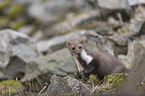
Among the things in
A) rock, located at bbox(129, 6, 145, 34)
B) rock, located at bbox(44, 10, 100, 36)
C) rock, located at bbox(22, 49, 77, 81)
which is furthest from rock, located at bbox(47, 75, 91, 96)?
rock, located at bbox(44, 10, 100, 36)

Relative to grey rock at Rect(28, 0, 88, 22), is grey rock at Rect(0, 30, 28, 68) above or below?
below

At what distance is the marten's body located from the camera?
5793 mm

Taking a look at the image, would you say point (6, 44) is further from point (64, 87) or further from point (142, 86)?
point (142, 86)

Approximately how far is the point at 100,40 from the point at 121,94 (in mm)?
4231

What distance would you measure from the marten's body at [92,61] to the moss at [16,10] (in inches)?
739

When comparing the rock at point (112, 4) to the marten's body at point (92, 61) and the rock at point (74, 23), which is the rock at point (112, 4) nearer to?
the rock at point (74, 23)

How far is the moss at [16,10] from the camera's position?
2339cm

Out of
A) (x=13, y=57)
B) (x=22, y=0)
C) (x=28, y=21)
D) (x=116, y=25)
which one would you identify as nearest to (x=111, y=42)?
(x=116, y=25)

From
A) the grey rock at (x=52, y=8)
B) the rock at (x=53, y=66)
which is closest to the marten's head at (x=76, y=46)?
the rock at (x=53, y=66)

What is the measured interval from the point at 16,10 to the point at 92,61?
64.2 feet

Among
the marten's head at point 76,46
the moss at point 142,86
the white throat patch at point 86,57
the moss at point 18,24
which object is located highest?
the moss at point 18,24

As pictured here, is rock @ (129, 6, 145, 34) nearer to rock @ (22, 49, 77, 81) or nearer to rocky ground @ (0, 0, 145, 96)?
rocky ground @ (0, 0, 145, 96)

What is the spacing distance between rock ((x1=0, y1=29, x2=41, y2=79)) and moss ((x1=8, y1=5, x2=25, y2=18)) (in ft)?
51.6

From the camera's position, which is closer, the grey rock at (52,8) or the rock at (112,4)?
the rock at (112,4)
